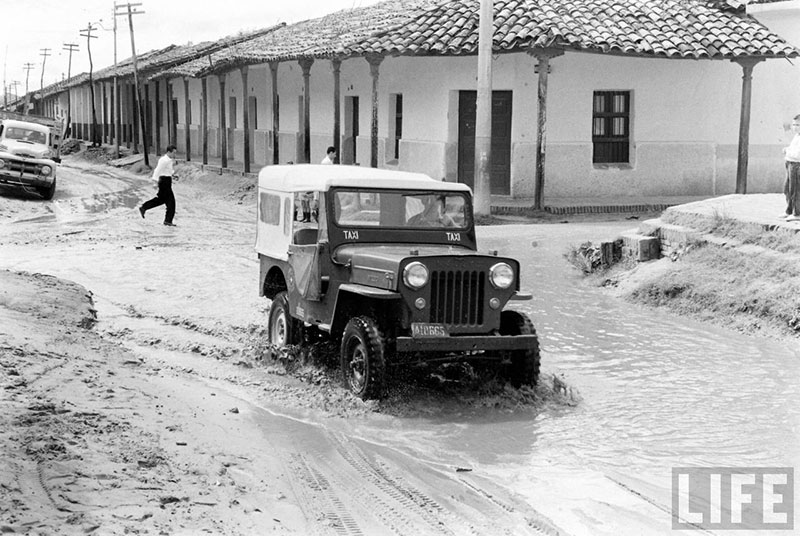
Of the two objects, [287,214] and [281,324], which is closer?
[287,214]

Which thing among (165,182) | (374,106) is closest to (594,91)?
(374,106)

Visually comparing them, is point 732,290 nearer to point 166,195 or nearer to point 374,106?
point 166,195

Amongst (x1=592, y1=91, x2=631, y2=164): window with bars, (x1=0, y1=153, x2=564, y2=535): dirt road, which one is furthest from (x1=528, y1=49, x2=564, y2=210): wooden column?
(x1=0, y1=153, x2=564, y2=535): dirt road

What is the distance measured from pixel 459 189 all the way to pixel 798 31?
1668 cm

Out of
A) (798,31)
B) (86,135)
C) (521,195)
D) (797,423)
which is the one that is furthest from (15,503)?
(86,135)

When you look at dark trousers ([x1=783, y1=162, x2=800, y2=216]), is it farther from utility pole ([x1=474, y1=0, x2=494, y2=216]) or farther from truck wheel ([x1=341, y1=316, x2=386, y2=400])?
utility pole ([x1=474, y1=0, x2=494, y2=216])

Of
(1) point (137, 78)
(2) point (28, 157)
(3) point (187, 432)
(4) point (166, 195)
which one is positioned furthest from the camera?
(1) point (137, 78)

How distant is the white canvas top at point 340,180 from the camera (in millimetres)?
9094

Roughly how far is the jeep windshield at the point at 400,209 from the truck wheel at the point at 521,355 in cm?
106

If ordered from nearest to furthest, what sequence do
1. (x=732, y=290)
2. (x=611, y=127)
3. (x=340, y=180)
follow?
1. (x=340, y=180)
2. (x=732, y=290)
3. (x=611, y=127)

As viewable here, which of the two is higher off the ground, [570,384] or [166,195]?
[166,195]

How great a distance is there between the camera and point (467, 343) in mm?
8117

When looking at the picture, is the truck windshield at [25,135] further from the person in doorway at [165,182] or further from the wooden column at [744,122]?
the wooden column at [744,122]

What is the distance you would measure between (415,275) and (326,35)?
19602mm
